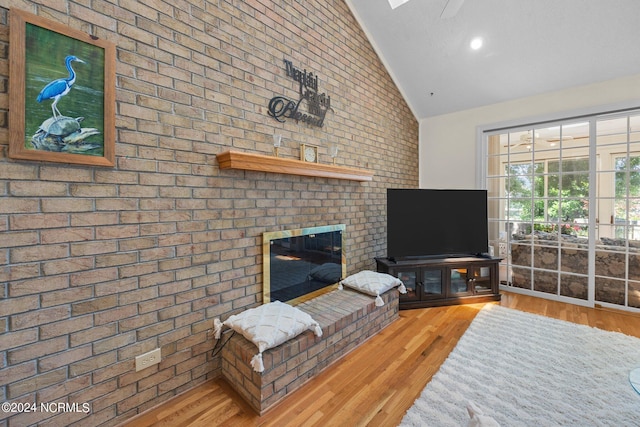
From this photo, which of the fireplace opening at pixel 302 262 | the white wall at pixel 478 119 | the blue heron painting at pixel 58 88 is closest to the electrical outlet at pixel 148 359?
the fireplace opening at pixel 302 262

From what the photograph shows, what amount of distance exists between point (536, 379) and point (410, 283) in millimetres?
1404

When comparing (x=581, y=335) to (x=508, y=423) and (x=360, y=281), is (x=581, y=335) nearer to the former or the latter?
(x=508, y=423)

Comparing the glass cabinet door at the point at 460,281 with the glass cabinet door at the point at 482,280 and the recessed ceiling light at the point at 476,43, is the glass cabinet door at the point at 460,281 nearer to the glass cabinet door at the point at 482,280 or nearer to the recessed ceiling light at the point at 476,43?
the glass cabinet door at the point at 482,280

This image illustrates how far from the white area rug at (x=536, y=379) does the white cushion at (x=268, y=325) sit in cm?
80

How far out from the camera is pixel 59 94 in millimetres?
1299

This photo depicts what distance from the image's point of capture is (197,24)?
5.82ft

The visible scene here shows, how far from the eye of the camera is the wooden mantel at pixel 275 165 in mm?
1827

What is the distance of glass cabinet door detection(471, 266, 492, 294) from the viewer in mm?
3314

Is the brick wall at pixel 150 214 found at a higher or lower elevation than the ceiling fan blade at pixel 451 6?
lower

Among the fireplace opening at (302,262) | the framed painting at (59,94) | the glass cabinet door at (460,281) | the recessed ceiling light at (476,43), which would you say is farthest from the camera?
the glass cabinet door at (460,281)

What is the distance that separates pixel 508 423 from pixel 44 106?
114 inches

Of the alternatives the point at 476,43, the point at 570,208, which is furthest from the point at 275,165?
the point at 570,208

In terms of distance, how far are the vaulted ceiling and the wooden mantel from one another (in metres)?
1.56

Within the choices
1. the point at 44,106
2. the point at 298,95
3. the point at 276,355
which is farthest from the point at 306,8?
the point at 276,355
